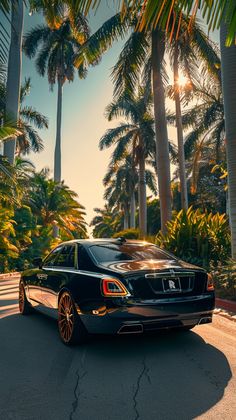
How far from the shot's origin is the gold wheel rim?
210 inches

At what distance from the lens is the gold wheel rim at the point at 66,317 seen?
5.33 meters

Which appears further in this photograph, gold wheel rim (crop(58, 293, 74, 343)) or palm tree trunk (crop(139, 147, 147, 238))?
palm tree trunk (crop(139, 147, 147, 238))

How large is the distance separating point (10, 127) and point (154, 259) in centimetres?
1129

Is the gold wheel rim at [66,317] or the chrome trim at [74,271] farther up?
the chrome trim at [74,271]

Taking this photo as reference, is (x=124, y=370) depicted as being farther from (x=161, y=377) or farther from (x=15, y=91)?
(x=15, y=91)

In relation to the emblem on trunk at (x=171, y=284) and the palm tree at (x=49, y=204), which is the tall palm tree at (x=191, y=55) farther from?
the palm tree at (x=49, y=204)

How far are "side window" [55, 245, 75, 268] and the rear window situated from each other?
0.41 m

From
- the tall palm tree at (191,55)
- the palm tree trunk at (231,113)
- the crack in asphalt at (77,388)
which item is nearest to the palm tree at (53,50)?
the tall palm tree at (191,55)

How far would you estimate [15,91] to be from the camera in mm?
23344

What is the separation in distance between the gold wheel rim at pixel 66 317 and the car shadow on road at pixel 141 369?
0.57ft

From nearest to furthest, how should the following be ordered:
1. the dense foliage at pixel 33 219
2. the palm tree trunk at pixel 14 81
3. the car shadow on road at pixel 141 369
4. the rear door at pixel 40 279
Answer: the car shadow on road at pixel 141 369, the rear door at pixel 40 279, the dense foliage at pixel 33 219, the palm tree trunk at pixel 14 81

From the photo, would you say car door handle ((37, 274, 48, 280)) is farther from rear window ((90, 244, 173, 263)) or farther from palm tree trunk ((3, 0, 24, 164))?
palm tree trunk ((3, 0, 24, 164))

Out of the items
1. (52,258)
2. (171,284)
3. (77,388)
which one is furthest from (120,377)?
(52,258)

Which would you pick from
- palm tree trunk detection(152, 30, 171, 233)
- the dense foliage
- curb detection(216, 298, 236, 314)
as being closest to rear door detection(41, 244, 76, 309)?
curb detection(216, 298, 236, 314)
